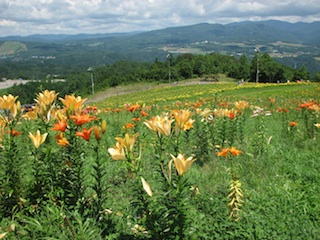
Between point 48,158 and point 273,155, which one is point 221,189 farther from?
point 48,158

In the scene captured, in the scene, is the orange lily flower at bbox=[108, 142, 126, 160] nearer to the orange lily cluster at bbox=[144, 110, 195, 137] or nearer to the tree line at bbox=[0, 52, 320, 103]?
the orange lily cluster at bbox=[144, 110, 195, 137]

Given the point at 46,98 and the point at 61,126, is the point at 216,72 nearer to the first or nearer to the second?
the point at 46,98

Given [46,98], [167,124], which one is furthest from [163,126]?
[46,98]

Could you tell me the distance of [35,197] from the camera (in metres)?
2.50

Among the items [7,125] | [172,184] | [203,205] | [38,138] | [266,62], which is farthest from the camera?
[266,62]

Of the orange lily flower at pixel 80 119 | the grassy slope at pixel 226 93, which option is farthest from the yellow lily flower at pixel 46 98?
the grassy slope at pixel 226 93

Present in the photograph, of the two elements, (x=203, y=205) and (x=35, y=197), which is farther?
(x=203, y=205)

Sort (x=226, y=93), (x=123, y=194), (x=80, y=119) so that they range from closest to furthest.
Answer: (x=80, y=119)
(x=123, y=194)
(x=226, y=93)

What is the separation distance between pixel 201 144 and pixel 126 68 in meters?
83.6

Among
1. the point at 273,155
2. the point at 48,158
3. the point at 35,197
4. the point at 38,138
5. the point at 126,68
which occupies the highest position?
the point at 38,138

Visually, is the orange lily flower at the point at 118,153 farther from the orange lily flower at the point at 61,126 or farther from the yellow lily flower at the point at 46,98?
the yellow lily flower at the point at 46,98

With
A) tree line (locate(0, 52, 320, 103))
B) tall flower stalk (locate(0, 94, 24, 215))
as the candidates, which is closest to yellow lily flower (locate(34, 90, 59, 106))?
tall flower stalk (locate(0, 94, 24, 215))

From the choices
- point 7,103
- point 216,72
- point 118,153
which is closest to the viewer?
point 118,153

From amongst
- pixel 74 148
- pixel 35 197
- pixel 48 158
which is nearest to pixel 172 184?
pixel 74 148
